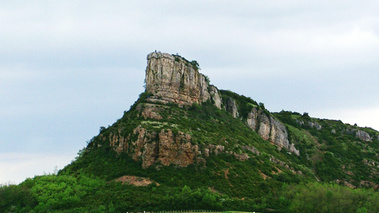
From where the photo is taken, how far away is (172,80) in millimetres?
111812

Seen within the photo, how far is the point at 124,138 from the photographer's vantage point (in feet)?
300

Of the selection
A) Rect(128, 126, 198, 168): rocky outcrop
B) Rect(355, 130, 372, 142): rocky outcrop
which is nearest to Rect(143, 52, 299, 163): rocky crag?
Rect(128, 126, 198, 168): rocky outcrop

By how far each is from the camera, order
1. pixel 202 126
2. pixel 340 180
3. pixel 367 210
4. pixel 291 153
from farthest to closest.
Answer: pixel 291 153
pixel 340 180
pixel 202 126
pixel 367 210

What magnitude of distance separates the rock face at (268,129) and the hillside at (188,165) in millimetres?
434

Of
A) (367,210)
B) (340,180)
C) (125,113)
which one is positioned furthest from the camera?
(340,180)

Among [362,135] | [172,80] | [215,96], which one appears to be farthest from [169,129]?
[362,135]

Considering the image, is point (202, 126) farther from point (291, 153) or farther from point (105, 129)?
point (291, 153)

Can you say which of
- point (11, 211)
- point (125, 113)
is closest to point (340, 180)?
point (125, 113)

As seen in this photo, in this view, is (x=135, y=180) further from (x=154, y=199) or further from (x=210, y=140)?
(x=210, y=140)

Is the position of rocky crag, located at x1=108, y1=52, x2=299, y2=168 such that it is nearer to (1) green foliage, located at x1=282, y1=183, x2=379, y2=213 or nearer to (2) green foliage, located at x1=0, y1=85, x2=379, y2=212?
(2) green foliage, located at x1=0, y1=85, x2=379, y2=212

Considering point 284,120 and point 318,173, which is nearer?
point 318,173

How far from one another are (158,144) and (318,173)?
6704 centimetres

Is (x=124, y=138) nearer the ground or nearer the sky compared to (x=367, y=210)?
nearer the sky

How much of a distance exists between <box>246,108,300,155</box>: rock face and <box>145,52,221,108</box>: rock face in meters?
26.5
